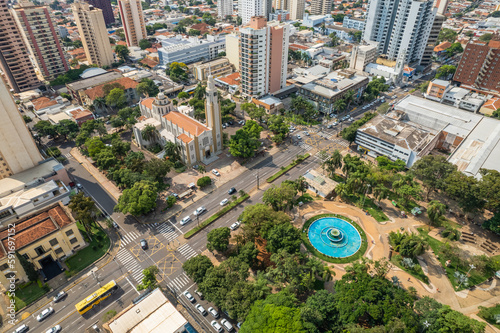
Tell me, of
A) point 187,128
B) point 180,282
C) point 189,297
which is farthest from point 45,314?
point 187,128

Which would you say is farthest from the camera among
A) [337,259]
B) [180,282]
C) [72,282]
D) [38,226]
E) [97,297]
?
[337,259]

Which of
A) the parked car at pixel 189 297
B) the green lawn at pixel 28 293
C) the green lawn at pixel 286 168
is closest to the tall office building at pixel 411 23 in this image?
the green lawn at pixel 286 168

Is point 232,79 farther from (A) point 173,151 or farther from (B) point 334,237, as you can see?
(B) point 334,237

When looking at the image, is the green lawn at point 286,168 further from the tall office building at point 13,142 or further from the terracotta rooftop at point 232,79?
the tall office building at point 13,142

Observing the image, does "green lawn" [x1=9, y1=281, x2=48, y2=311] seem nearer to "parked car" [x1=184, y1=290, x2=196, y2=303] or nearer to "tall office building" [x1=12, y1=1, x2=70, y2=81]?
"parked car" [x1=184, y1=290, x2=196, y2=303]

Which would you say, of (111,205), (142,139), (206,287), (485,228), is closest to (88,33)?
(142,139)

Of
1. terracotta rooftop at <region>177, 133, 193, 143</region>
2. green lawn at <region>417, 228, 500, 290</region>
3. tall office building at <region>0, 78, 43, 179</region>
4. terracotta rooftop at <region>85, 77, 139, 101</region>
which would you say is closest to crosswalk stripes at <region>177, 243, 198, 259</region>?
terracotta rooftop at <region>177, 133, 193, 143</region>
